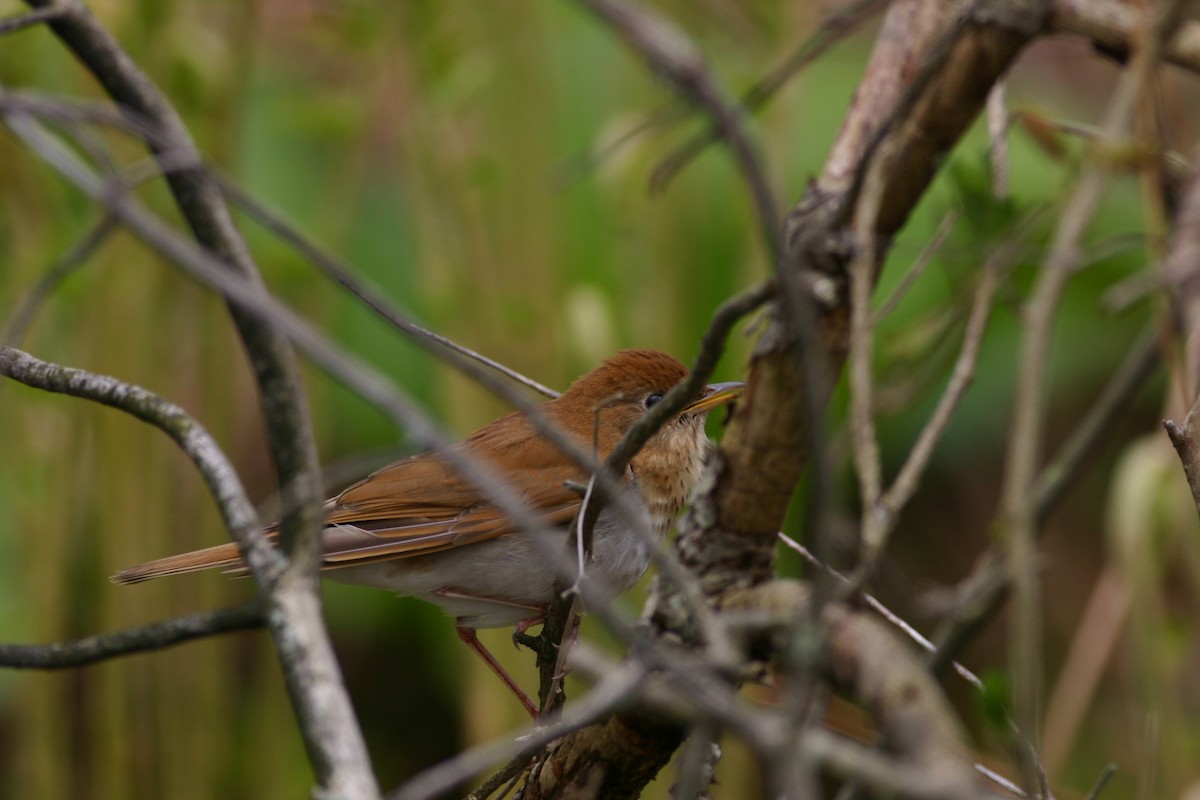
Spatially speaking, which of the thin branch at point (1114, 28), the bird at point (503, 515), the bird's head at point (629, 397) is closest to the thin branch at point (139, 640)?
the bird at point (503, 515)

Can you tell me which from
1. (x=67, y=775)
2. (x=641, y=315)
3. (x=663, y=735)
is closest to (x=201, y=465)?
Answer: (x=663, y=735)

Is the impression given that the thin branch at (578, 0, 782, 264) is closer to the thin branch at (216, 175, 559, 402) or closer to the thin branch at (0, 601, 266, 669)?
the thin branch at (216, 175, 559, 402)

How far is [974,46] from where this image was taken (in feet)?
5.42

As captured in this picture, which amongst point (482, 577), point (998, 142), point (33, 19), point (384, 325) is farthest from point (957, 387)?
point (384, 325)

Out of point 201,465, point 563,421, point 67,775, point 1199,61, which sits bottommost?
point 67,775

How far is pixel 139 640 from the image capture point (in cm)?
164

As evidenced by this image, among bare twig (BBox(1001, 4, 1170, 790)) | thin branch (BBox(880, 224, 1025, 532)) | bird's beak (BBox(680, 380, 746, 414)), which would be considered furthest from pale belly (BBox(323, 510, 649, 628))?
bare twig (BBox(1001, 4, 1170, 790))

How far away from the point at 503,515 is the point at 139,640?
1.46m

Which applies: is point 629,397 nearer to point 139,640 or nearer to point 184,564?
point 184,564

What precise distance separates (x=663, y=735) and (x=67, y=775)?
3203 millimetres

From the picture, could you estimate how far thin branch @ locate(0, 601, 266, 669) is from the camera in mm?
1562

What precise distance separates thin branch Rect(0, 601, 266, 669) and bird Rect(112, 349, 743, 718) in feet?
3.74

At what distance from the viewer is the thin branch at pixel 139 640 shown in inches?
61.5

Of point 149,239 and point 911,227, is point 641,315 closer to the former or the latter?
point 911,227
